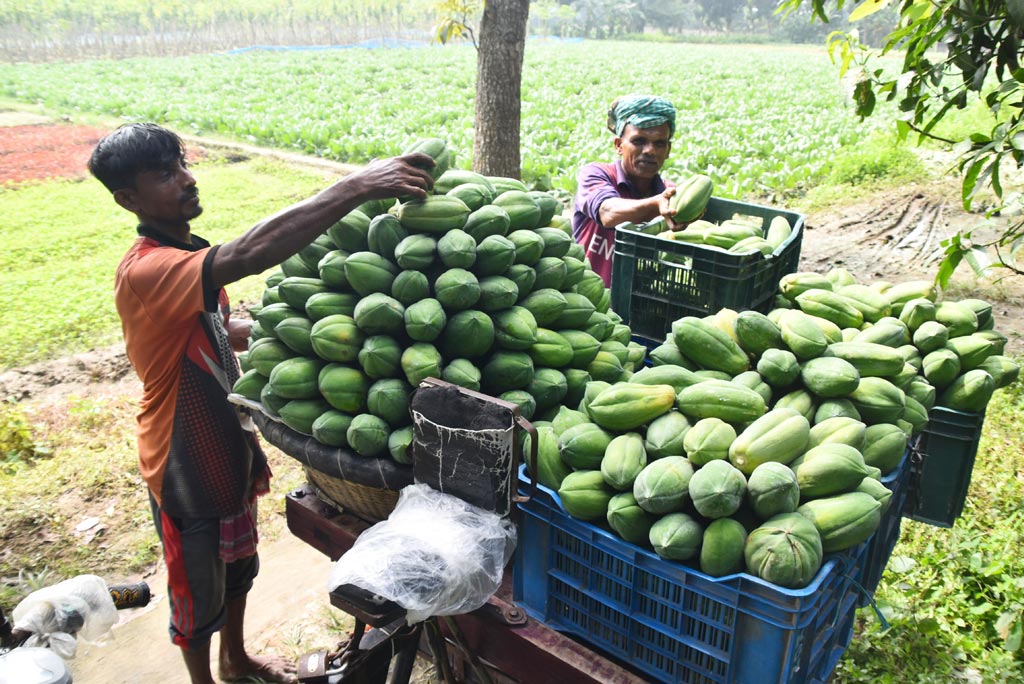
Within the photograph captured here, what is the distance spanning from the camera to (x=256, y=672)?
321 centimetres

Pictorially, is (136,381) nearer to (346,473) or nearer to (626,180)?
(626,180)

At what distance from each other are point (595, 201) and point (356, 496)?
7.34 feet

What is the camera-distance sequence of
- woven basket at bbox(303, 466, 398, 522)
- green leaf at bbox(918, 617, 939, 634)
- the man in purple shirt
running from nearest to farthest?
woven basket at bbox(303, 466, 398, 522)
green leaf at bbox(918, 617, 939, 634)
the man in purple shirt

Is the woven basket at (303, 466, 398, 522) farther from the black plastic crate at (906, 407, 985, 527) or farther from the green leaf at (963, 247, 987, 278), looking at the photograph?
the green leaf at (963, 247, 987, 278)

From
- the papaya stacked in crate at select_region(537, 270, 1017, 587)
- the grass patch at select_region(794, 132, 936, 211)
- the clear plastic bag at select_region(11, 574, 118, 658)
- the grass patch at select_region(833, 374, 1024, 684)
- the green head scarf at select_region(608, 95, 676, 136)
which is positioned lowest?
the grass patch at select_region(833, 374, 1024, 684)

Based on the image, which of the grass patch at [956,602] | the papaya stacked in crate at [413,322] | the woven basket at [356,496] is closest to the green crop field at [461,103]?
the grass patch at [956,602]

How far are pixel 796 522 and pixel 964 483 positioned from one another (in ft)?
4.45

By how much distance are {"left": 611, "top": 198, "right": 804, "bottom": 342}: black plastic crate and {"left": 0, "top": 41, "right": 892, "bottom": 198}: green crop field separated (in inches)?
379

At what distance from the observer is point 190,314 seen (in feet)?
7.86

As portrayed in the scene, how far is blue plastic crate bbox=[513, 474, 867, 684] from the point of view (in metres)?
1.60

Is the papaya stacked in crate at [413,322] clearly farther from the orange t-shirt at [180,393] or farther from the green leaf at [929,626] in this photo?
the green leaf at [929,626]

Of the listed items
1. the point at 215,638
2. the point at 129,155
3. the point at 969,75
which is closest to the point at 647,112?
the point at 969,75

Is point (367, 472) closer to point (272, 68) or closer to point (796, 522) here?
point (796, 522)

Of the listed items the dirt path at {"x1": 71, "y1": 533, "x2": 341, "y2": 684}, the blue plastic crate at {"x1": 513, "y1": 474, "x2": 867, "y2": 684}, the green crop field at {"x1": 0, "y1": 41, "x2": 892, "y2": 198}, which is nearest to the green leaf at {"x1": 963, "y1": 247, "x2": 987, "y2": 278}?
the blue plastic crate at {"x1": 513, "y1": 474, "x2": 867, "y2": 684}
